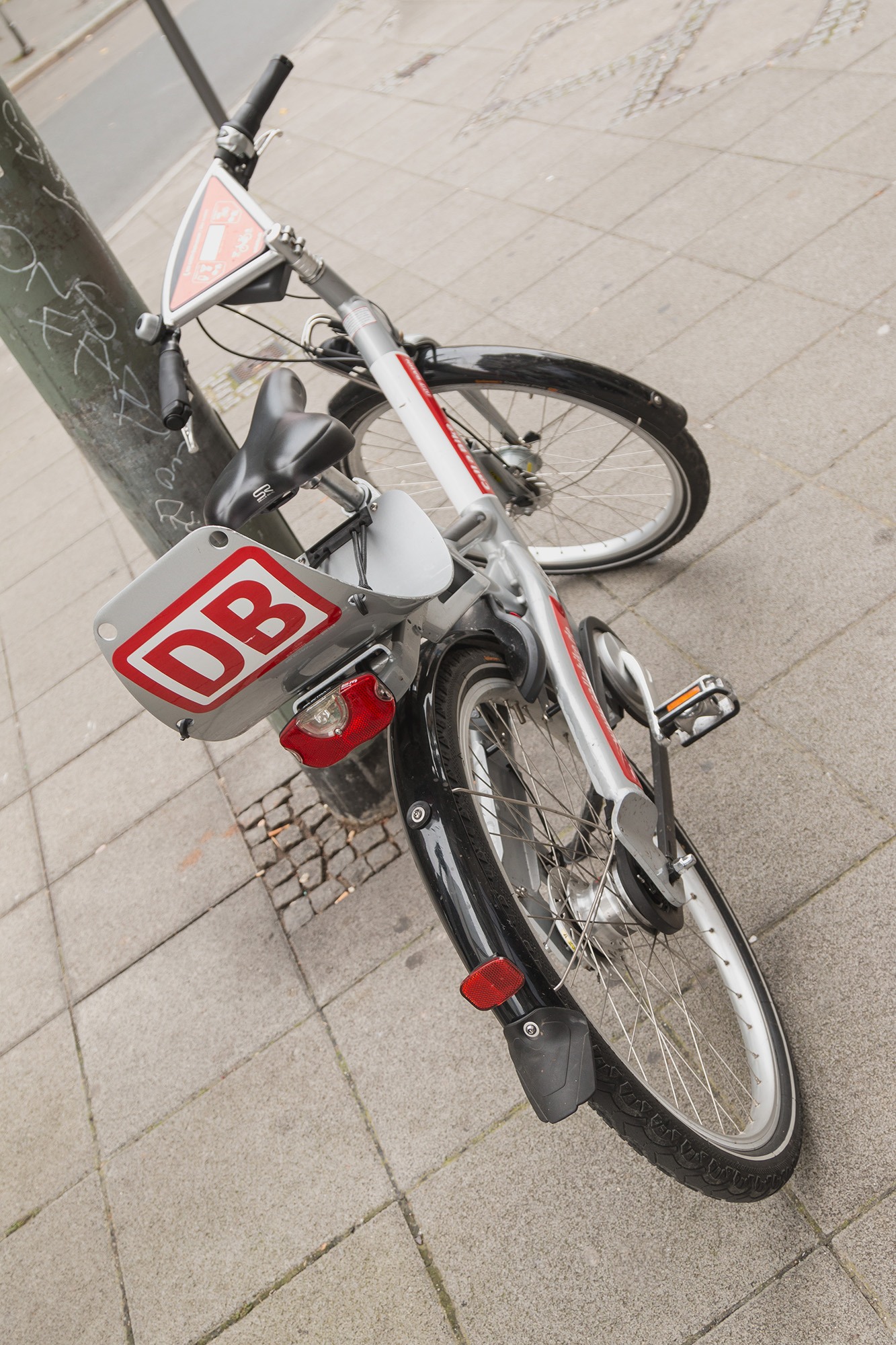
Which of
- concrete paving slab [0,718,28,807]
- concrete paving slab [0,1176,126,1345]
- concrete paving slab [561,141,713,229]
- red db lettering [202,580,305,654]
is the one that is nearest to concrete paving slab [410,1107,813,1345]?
concrete paving slab [0,1176,126,1345]

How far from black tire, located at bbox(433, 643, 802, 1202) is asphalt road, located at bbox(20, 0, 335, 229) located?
9366 mm

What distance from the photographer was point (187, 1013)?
9.46ft

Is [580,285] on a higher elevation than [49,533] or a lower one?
lower

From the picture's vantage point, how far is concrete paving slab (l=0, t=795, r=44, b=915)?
357cm

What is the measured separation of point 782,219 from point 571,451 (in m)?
1.94

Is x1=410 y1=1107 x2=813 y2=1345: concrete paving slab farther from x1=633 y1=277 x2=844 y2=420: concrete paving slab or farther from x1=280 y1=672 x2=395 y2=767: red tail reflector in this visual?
x1=633 y1=277 x2=844 y2=420: concrete paving slab

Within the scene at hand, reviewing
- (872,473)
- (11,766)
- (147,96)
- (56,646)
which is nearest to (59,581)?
(56,646)

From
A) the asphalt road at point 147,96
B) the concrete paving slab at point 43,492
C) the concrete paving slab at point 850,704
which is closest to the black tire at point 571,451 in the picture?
the concrete paving slab at point 850,704

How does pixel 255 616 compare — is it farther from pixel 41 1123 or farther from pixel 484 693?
pixel 41 1123

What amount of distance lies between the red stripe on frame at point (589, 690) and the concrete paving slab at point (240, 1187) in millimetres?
1150

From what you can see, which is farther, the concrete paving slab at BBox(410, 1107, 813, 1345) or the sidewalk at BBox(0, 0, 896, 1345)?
the sidewalk at BBox(0, 0, 896, 1345)

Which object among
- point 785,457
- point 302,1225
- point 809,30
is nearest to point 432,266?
point 809,30

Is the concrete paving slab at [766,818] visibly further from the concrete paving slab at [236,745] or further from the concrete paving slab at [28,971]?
the concrete paving slab at [28,971]

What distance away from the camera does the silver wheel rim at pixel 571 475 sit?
3246 millimetres
